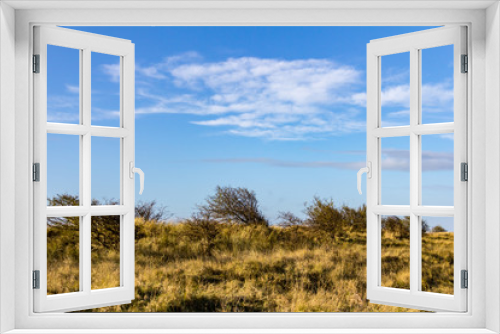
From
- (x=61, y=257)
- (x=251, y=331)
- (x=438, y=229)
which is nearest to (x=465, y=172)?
(x=251, y=331)

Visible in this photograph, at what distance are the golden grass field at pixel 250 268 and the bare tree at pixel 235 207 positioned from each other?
0.42ft

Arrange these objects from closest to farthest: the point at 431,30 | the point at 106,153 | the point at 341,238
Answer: the point at 431,30
the point at 106,153
the point at 341,238

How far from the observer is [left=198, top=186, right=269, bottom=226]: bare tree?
21.2ft

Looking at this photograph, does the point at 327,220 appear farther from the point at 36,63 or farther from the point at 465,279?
the point at 36,63

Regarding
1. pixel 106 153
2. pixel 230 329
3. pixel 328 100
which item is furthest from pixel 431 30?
pixel 328 100

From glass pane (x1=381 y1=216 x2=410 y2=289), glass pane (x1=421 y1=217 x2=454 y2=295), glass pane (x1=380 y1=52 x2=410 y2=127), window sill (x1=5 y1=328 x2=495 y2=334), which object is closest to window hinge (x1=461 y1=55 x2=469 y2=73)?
window sill (x1=5 y1=328 x2=495 y2=334)

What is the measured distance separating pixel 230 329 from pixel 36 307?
0.92 metres

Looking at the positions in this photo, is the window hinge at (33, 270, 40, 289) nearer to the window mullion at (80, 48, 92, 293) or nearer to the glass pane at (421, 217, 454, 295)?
the window mullion at (80, 48, 92, 293)

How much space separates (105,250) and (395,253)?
4123 millimetres

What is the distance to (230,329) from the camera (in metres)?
2.00

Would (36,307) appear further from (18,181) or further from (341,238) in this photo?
(341,238)

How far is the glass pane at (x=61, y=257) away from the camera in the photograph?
530cm

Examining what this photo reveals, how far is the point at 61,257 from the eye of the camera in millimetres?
5398

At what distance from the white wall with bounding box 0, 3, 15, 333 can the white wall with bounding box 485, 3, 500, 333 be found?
2183 mm
